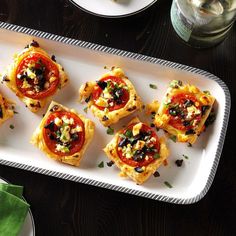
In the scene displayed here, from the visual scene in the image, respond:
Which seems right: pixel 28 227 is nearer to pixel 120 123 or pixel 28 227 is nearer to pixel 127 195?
pixel 127 195

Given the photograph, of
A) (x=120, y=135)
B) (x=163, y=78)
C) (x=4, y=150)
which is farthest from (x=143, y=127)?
(x=4, y=150)

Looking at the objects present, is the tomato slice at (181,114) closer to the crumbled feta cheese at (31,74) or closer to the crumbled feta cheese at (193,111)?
the crumbled feta cheese at (193,111)

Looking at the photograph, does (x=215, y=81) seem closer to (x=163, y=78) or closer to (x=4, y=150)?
(x=163, y=78)

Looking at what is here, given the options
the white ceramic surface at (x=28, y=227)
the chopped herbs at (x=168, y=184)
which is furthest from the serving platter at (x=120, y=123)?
the white ceramic surface at (x=28, y=227)

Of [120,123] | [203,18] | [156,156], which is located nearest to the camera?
[203,18]

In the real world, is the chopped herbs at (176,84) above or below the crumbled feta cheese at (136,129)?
above

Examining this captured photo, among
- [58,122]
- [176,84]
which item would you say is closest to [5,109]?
[58,122]

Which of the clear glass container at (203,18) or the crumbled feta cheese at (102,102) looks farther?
the crumbled feta cheese at (102,102)
